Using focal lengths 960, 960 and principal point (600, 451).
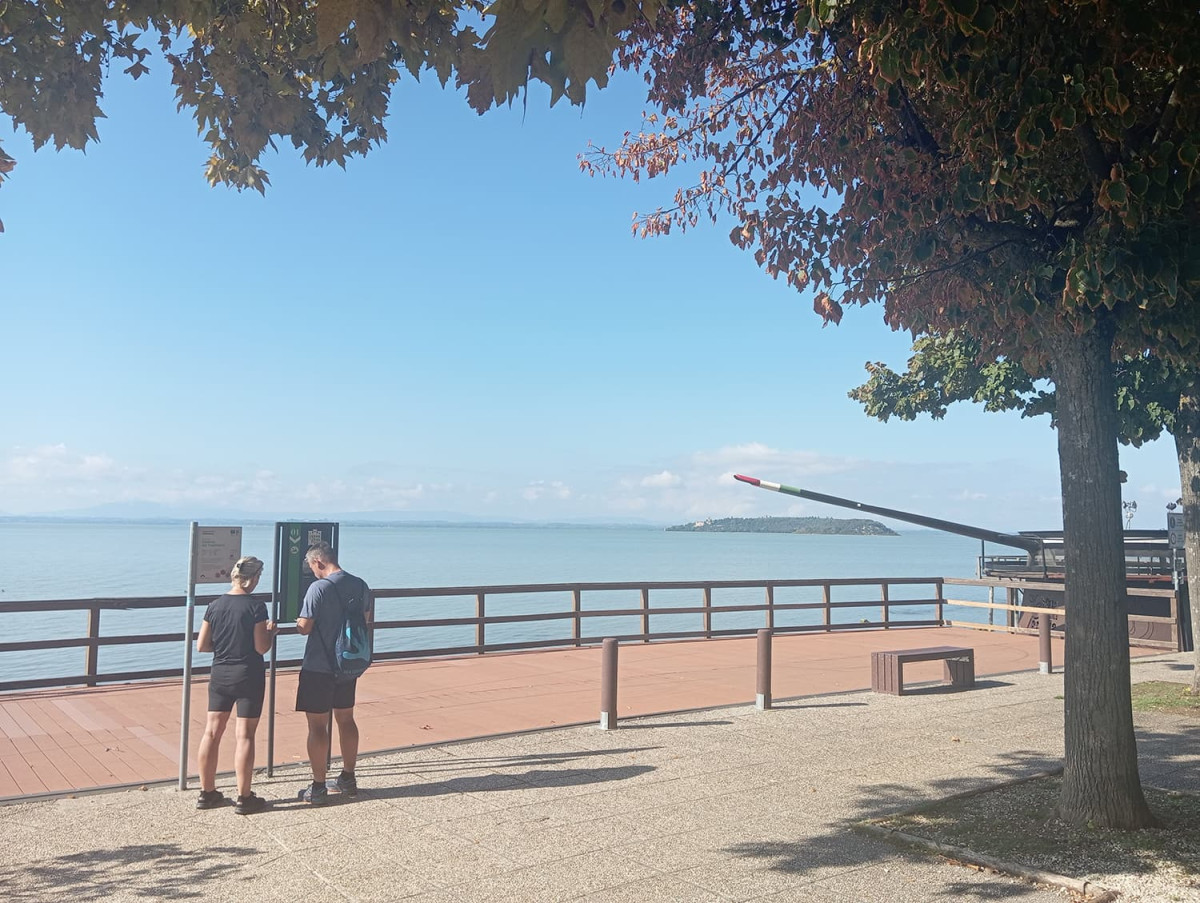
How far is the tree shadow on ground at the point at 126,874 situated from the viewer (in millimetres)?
5247

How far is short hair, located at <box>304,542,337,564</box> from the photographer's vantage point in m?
7.38

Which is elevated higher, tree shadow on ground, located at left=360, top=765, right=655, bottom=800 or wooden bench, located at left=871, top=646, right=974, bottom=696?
wooden bench, located at left=871, top=646, right=974, bottom=696

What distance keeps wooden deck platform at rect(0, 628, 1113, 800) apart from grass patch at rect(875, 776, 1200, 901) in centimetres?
454

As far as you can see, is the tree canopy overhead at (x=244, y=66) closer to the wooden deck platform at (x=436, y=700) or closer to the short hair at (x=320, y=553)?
the short hair at (x=320, y=553)

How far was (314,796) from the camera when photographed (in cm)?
695

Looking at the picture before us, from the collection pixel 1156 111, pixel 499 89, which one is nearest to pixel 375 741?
pixel 499 89

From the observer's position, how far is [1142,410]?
13.9m

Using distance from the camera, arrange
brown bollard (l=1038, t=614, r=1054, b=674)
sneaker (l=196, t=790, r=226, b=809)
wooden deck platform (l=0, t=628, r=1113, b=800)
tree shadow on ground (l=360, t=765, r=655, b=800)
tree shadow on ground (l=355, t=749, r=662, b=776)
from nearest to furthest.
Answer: sneaker (l=196, t=790, r=226, b=809), tree shadow on ground (l=360, t=765, r=655, b=800), tree shadow on ground (l=355, t=749, r=662, b=776), wooden deck platform (l=0, t=628, r=1113, b=800), brown bollard (l=1038, t=614, r=1054, b=674)

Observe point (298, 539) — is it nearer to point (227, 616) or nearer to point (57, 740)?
point (227, 616)

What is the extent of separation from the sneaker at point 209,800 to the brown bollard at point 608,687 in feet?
13.0

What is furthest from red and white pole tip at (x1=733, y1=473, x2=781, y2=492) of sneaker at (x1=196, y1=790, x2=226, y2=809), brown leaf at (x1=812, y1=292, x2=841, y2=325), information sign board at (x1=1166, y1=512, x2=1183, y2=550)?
information sign board at (x1=1166, y1=512, x2=1183, y2=550)

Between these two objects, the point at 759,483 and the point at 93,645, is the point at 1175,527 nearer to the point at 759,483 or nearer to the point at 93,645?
the point at 759,483

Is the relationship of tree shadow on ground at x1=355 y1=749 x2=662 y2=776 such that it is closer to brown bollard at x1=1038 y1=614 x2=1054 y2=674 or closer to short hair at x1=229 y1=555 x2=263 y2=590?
short hair at x1=229 y1=555 x2=263 y2=590

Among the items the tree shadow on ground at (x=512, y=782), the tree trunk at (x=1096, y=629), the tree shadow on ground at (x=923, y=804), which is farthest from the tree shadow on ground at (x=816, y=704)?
the tree trunk at (x=1096, y=629)
